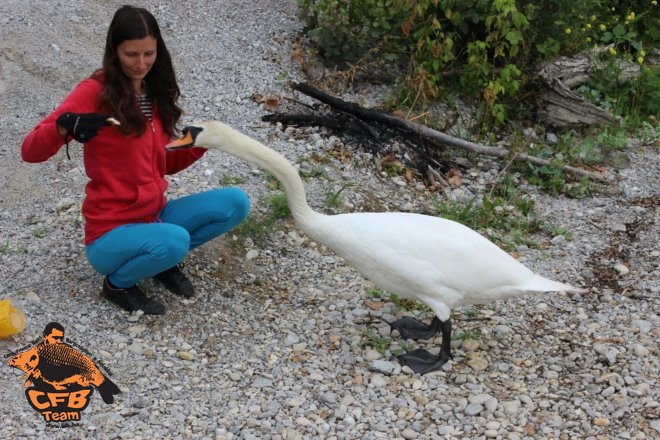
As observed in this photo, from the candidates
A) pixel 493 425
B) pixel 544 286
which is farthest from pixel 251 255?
pixel 493 425

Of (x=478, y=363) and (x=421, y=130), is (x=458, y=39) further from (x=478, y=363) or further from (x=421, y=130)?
(x=478, y=363)

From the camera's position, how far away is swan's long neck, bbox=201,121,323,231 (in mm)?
4352

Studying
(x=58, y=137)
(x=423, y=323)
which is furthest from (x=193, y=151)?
(x=423, y=323)

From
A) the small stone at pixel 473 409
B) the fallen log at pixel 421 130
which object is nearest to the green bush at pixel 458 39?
the fallen log at pixel 421 130

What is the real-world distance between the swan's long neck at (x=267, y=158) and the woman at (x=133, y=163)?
0.38m

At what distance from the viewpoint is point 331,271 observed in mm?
5473

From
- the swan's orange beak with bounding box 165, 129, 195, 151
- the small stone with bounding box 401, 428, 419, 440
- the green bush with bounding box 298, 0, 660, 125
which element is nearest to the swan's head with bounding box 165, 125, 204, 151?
the swan's orange beak with bounding box 165, 129, 195, 151

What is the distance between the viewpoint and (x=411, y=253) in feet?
A: 14.0

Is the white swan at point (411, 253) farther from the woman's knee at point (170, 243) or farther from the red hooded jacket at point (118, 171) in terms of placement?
the woman's knee at point (170, 243)

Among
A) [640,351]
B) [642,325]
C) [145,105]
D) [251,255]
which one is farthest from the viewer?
[251,255]

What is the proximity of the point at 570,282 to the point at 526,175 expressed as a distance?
69.8 inches

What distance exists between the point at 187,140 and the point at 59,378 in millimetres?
1389

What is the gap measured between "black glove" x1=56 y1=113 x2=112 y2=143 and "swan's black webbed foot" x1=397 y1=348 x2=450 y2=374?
207 cm

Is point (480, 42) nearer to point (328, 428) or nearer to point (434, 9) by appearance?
point (434, 9)
